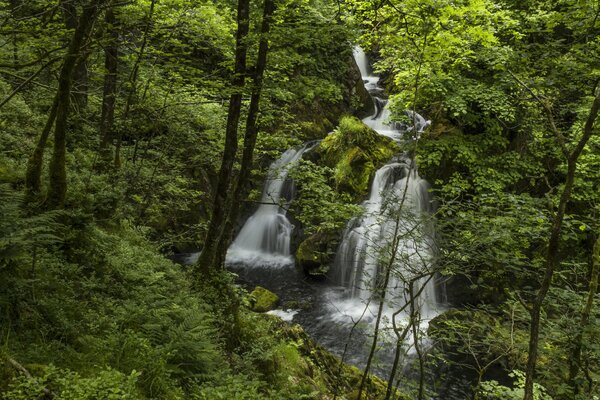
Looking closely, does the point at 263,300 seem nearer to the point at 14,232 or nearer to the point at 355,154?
the point at 355,154

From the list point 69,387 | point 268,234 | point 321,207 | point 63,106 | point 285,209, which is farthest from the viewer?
point 268,234

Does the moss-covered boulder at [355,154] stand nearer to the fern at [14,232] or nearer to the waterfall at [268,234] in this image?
the waterfall at [268,234]

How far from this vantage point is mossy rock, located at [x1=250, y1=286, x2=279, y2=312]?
38.1 ft

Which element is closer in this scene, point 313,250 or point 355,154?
point 313,250

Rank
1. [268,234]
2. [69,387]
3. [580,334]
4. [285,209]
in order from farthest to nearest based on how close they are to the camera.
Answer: [268,234] → [285,209] → [580,334] → [69,387]

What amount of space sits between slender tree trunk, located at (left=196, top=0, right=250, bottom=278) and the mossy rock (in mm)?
4450

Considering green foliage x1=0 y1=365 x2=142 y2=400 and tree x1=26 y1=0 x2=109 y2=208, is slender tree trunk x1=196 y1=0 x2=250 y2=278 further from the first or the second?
green foliage x1=0 y1=365 x2=142 y2=400

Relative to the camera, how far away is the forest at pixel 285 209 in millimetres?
3842

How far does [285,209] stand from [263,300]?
5.38m

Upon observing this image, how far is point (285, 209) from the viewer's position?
7527mm

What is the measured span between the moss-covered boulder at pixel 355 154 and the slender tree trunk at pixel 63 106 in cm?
1008

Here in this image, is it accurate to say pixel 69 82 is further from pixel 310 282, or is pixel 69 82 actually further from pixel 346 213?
pixel 310 282

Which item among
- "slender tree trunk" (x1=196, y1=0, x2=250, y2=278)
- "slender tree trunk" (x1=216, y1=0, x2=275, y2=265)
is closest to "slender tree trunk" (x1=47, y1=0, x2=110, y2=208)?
"slender tree trunk" (x1=196, y1=0, x2=250, y2=278)

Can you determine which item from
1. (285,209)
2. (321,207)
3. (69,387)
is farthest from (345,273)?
(69,387)
